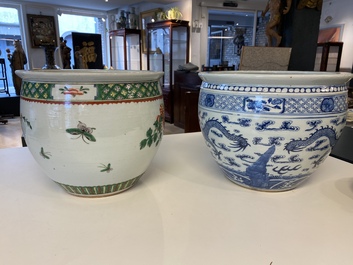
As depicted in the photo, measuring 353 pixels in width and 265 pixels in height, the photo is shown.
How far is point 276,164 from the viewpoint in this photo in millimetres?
385

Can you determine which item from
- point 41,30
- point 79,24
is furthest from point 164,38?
point 79,24

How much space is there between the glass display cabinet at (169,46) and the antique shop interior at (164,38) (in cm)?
1

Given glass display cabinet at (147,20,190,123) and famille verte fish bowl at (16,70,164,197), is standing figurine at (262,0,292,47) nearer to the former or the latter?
glass display cabinet at (147,20,190,123)

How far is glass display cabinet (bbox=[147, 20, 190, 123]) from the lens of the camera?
408cm

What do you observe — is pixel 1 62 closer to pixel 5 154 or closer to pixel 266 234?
pixel 5 154

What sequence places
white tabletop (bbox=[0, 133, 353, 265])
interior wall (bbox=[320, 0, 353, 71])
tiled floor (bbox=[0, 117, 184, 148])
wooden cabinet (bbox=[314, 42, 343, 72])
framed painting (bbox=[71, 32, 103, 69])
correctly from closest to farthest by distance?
white tabletop (bbox=[0, 133, 353, 265]), tiled floor (bbox=[0, 117, 184, 148]), framed painting (bbox=[71, 32, 103, 69]), wooden cabinet (bbox=[314, 42, 343, 72]), interior wall (bbox=[320, 0, 353, 71])

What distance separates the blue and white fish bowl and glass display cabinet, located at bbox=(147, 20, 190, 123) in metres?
3.73

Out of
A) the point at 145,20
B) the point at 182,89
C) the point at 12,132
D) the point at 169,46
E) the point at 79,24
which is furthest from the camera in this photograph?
the point at 79,24

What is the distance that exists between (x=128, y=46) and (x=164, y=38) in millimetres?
1237

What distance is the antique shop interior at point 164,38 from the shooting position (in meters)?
3.63

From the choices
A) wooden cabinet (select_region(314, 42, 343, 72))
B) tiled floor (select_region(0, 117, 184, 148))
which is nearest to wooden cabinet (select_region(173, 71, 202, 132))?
tiled floor (select_region(0, 117, 184, 148))

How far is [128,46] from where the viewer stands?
5.25m

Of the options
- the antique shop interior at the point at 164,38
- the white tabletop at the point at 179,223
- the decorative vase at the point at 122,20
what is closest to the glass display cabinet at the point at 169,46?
the antique shop interior at the point at 164,38

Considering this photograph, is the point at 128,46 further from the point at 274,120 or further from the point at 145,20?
the point at 274,120
